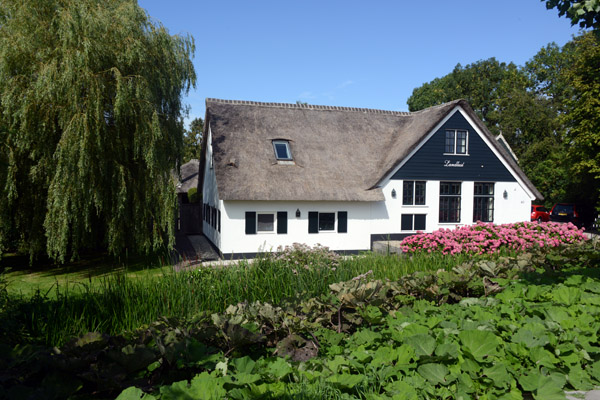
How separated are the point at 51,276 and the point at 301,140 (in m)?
11.6

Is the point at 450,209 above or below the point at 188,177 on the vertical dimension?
below

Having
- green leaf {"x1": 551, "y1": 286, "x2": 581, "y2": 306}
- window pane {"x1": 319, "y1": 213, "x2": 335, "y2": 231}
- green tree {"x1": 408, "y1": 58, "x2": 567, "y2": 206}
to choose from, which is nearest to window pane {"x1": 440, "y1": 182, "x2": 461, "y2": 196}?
window pane {"x1": 319, "y1": 213, "x2": 335, "y2": 231}

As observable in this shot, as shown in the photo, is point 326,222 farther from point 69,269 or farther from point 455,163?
point 69,269

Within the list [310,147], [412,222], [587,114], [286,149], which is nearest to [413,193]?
[412,222]

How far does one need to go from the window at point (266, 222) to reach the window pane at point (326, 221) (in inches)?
66.1

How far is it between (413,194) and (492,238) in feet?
23.3

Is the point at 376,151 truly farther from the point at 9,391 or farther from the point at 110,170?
the point at 9,391

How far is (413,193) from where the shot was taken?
59.6ft

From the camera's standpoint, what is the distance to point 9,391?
2.11 meters

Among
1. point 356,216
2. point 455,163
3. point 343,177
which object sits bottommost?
point 356,216

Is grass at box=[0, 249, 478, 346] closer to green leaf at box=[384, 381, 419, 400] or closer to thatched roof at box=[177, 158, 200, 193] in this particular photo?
green leaf at box=[384, 381, 419, 400]

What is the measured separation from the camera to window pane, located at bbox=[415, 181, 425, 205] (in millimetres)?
18289

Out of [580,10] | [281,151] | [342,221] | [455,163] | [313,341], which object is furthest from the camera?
[455,163]

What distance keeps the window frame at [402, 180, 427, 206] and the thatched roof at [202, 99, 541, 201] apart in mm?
1296
